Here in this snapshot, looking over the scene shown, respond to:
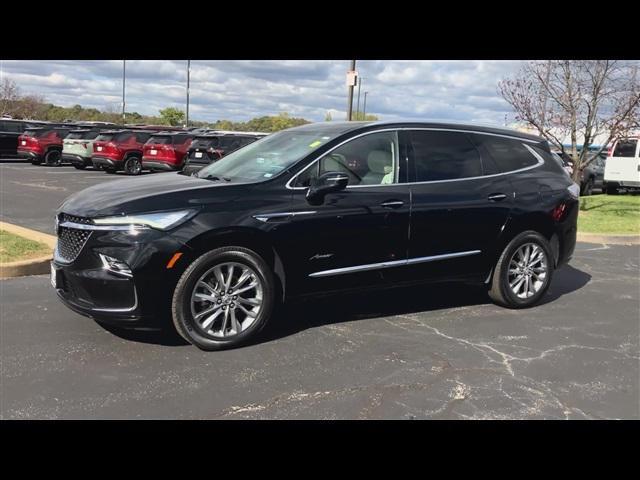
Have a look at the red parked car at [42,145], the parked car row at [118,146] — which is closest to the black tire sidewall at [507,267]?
the parked car row at [118,146]

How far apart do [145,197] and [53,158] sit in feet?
77.1

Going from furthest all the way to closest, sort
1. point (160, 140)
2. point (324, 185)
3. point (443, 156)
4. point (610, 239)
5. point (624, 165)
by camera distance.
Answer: point (160, 140) → point (624, 165) → point (610, 239) → point (443, 156) → point (324, 185)

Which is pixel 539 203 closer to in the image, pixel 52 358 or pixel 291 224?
pixel 291 224

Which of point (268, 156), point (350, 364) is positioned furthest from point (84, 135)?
point (350, 364)

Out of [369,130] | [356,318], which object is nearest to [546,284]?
[356,318]

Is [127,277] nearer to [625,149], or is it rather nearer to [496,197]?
[496,197]

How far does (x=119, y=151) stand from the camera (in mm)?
21875

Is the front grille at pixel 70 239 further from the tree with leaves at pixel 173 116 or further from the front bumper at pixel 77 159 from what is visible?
the tree with leaves at pixel 173 116

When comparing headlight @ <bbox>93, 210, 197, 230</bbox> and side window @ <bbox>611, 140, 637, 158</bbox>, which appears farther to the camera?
side window @ <bbox>611, 140, 637, 158</bbox>

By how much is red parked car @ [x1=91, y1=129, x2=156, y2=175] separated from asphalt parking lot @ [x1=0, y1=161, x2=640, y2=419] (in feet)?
54.3

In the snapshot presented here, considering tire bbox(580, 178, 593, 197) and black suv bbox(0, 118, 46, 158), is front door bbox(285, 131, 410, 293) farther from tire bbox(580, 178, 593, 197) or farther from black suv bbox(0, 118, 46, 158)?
black suv bbox(0, 118, 46, 158)

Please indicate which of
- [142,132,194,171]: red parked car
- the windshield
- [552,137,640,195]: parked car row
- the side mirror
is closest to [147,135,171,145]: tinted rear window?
[142,132,194,171]: red parked car

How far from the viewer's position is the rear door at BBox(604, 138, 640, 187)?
67.4 ft

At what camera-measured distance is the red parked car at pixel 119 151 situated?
71.9 ft
